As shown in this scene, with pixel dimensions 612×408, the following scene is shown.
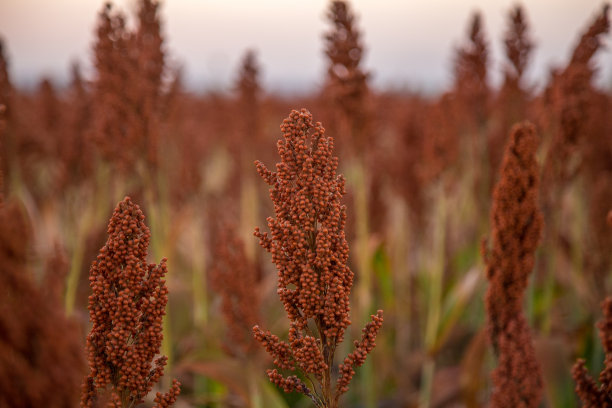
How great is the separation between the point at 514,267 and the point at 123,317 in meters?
1.73

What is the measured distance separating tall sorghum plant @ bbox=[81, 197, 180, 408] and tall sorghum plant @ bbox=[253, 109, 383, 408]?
329mm

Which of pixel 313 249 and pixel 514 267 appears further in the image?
pixel 514 267

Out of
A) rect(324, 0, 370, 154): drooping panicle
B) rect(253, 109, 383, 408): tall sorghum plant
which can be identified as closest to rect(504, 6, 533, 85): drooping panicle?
rect(324, 0, 370, 154): drooping panicle

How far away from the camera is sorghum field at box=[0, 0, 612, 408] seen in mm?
1425

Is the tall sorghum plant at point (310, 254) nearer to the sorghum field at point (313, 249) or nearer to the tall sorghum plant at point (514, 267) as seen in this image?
the sorghum field at point (313, 249)

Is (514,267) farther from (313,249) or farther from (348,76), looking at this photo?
(348,76)

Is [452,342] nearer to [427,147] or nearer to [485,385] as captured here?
[485,385]

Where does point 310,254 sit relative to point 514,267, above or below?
below

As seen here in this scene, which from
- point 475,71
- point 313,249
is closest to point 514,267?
point 313,249

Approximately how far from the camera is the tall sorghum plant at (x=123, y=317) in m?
1.40

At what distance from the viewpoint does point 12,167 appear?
3914 millimetres

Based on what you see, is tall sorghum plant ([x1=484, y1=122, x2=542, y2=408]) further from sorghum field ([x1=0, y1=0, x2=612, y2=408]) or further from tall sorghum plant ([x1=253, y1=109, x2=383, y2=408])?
tall sorghum plant ([x1=253, y1=109, x2=383, y2=408])

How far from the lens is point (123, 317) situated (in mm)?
1408

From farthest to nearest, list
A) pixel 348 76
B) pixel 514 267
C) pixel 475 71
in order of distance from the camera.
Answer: pixel 475 71
pixel 348 76
pixel 514 267
